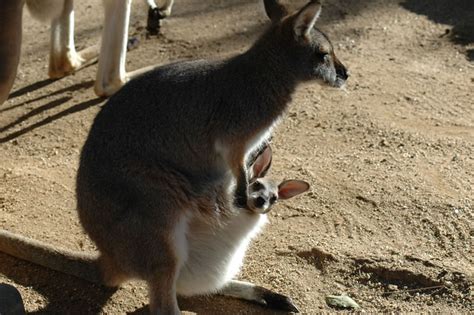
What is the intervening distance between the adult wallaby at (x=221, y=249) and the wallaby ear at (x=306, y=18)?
64 centimetres

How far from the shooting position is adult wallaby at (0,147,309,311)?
3.51 metres

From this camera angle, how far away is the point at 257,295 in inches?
146

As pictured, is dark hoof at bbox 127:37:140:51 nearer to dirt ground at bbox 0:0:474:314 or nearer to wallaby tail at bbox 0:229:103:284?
dirt ground at bbox 0:0:474:314

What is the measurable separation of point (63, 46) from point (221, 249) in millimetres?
2503

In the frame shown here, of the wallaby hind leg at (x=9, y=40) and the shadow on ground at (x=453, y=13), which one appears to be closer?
the wallaby hind leg at (x=9, y=40)

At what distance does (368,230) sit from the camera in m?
4.09

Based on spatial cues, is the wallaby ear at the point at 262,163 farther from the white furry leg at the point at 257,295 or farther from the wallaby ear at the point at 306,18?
the wallaby ear at the point at 306,18

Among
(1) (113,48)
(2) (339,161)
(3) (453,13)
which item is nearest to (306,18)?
(2) (339,161)

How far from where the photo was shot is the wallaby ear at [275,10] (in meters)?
3.61

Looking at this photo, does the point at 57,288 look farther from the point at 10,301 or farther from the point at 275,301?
the point at 275,301

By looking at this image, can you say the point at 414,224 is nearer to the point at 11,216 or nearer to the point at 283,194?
the point at 283,194

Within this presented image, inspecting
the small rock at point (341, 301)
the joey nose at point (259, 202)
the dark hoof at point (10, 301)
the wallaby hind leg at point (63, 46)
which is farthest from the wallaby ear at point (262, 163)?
the wallaby hind leg at point (63, 46)

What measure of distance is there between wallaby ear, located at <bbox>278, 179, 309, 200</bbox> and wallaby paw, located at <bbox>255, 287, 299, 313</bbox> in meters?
0.46

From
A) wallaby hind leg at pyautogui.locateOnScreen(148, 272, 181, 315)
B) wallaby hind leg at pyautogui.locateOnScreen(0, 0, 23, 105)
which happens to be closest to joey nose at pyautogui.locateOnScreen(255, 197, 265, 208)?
wallaby hind leg at pyautogui.locateOnScreen(148, 272, 181, 315)
